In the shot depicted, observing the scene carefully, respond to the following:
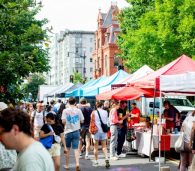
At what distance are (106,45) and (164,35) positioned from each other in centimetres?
4486

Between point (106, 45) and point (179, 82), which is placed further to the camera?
point (106, 45)

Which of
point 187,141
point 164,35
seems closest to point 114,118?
point 187,141

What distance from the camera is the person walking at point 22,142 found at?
3029 millimetres

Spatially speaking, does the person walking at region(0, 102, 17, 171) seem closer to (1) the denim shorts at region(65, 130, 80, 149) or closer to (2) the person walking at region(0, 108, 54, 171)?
(2) the person walking at region(0, 108, 54, 171)

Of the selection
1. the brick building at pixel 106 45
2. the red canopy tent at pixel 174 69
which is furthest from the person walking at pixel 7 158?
the brick building at pixel 106 45

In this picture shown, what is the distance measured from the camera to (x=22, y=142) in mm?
3125

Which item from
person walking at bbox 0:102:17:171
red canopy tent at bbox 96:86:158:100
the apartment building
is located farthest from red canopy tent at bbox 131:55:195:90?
the apartment building

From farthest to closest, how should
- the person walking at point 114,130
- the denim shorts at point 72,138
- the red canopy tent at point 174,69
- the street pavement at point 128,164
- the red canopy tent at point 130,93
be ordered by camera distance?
the red canopy tent at point 130,93
the person walking at point 114,130
the red canopy tent at point 174,69
the street pavement at point 128,164
the denim shorts at point 72,138

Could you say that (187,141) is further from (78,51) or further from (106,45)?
(78,51)

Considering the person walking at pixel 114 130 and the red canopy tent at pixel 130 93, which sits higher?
the red canopy tent at pixel 130 93

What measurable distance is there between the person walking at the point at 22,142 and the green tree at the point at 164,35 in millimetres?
30520

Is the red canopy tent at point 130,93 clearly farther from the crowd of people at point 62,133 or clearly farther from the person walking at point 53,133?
the person walking at point 53,133

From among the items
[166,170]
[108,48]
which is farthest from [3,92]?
[108,48]

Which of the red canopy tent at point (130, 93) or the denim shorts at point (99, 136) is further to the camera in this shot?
the red canopy tent at point (130, 93)
